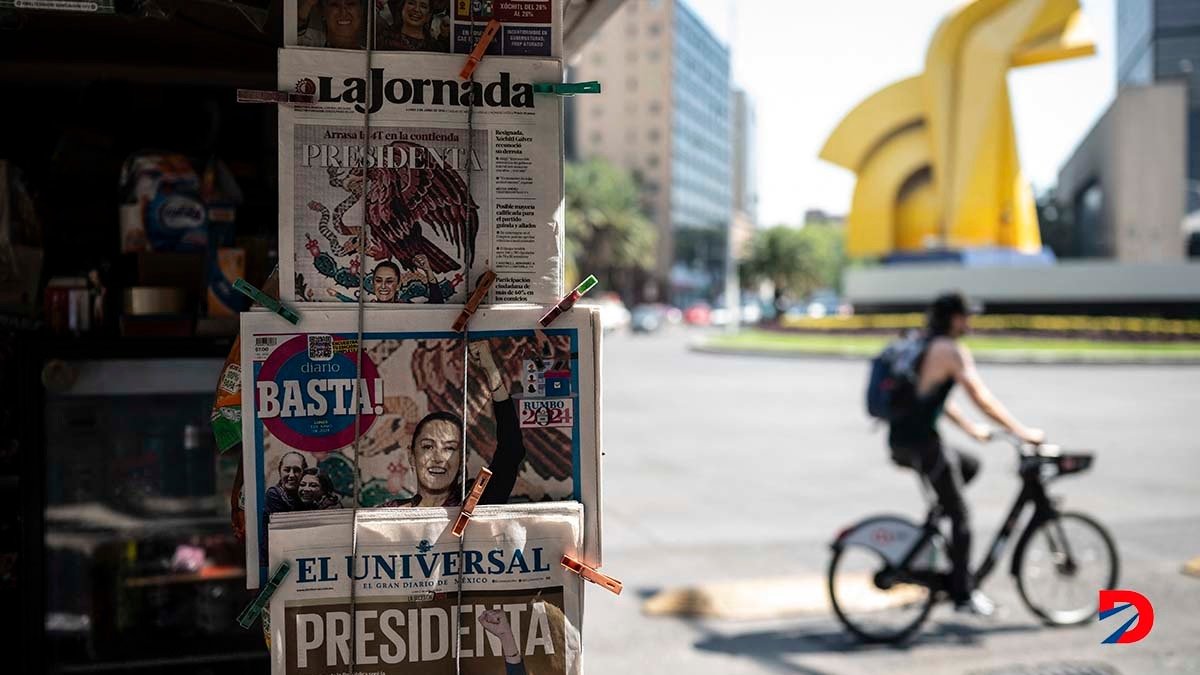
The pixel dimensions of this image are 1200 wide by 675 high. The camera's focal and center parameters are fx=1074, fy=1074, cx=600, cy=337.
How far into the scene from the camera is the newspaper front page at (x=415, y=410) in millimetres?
1796

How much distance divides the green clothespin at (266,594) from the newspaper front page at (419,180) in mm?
447

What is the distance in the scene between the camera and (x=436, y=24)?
1.92 m

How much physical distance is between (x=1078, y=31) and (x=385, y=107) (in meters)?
35.2

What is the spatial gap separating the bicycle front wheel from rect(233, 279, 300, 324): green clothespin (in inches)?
193

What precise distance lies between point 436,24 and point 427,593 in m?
1.00

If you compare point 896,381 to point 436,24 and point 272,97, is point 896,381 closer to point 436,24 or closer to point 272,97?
point 436,24

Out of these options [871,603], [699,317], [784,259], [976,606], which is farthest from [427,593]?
[784,259]

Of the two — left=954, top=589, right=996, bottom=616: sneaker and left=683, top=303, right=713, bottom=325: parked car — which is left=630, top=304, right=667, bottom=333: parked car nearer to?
left=683, top=303, right=713, bottom=325: parked car

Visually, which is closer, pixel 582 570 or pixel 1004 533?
pixel 582 570

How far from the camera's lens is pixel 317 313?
5.87ft

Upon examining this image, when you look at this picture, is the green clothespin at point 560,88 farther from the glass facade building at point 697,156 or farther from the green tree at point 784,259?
the glass facade building at point 697,156

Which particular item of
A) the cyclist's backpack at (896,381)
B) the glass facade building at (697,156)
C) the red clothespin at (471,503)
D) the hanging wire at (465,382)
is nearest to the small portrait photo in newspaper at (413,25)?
the hanging wire at (465,382)

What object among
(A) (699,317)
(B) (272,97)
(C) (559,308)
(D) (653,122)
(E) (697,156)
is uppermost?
(D) (653,122)

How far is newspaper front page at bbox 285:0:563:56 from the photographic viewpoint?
187 centimetres
